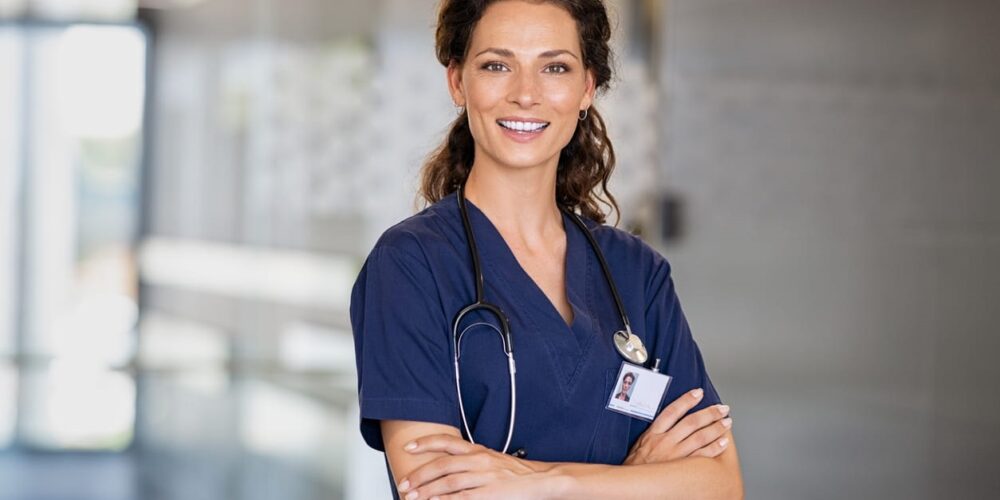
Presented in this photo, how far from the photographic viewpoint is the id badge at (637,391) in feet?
5.24

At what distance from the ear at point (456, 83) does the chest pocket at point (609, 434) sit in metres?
0.41

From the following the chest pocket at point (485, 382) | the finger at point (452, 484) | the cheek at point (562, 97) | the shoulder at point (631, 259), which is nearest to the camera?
the finger at point (452, 484)

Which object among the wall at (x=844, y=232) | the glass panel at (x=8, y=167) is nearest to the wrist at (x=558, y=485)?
the wall at (x=844, y=232)

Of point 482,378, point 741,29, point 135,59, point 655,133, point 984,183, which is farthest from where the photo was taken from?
point 655,133

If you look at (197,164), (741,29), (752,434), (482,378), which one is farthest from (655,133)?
(482,378)

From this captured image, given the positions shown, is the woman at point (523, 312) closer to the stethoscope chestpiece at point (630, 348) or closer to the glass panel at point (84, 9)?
the stethoscope chestpiece at point (630, 348)

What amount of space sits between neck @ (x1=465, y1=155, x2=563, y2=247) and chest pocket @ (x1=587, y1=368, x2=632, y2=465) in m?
0.23

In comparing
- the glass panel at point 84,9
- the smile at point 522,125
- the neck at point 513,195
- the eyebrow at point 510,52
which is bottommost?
the neck at point 513,195

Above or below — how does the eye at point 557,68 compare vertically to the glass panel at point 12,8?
above

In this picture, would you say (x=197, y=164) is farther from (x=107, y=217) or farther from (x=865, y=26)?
(x=865, y=26)

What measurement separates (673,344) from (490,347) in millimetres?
298

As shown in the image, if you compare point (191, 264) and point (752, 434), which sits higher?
point (191, 264)

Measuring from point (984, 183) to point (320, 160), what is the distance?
2034 mm

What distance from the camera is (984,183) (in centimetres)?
252
